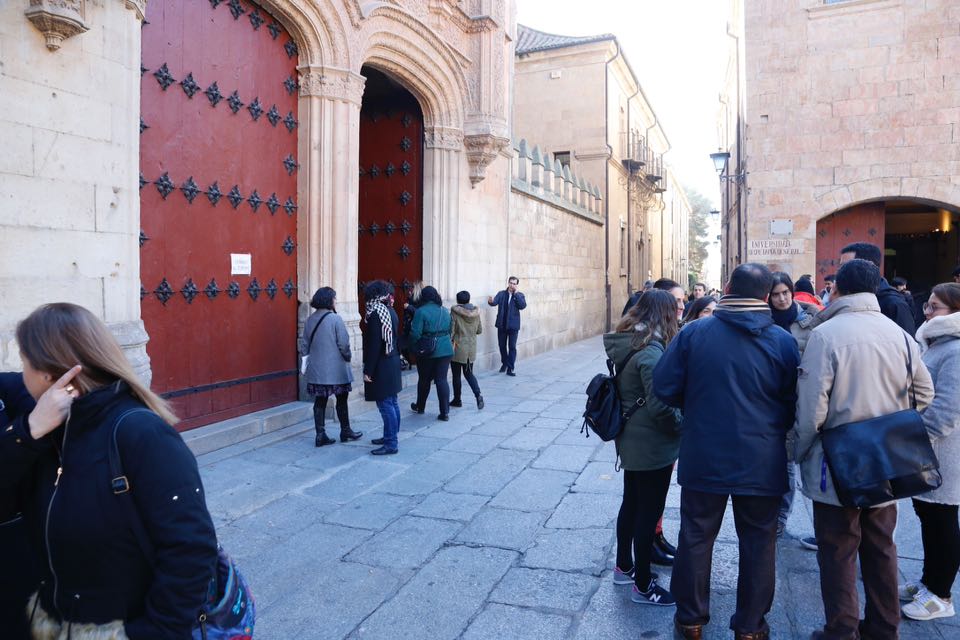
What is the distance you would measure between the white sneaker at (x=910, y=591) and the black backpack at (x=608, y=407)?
5.27ft

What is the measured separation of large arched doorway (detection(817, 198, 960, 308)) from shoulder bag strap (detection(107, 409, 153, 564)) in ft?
41.1

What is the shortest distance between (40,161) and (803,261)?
12.8 metres

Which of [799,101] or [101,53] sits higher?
[799,101]

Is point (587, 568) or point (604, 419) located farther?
point (587, 568)

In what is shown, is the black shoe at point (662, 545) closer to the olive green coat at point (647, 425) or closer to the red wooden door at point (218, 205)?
the olive green coat at point (647, 425)

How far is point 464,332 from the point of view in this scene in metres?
9.12

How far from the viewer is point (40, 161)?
453 centimetres

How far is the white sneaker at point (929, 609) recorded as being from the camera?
131 inches

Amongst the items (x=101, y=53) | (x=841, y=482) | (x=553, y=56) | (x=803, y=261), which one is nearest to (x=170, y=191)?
(x=101, y=53)

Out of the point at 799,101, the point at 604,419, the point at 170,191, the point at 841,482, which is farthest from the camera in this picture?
the point at 799,101

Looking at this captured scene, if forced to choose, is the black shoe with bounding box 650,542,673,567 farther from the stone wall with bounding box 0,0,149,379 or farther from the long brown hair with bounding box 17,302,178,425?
the stone wall with bounding box 0,0,149,379

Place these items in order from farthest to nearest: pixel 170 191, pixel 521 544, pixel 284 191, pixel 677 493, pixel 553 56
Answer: pixel 553 56
pixel 284 191
pixel 170 191
pixel 677 493
pixel 521 544

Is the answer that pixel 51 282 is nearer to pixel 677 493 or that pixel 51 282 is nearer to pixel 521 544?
pixel 521 544

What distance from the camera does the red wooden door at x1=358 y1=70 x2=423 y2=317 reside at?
10.4 m
